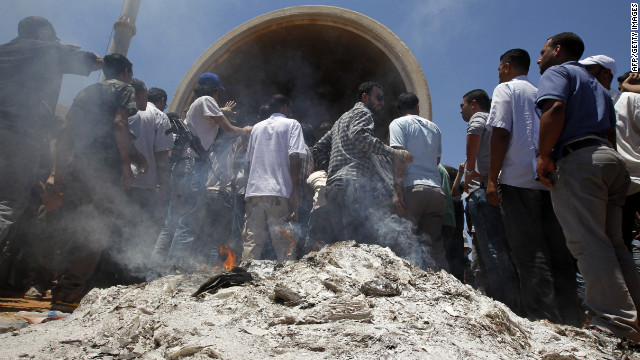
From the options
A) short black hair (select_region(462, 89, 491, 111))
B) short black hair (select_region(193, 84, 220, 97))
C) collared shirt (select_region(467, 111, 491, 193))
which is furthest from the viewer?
short black hair (select_region(193, 84, 220, 97))

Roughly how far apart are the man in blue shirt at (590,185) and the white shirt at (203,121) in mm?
2152

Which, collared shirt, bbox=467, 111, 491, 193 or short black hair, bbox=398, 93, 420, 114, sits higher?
short black hair, bbox=398, 93, 420, 114

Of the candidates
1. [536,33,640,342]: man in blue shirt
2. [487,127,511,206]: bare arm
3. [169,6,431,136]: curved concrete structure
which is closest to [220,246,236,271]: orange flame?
[169,6,431,136]: curved concrete structure

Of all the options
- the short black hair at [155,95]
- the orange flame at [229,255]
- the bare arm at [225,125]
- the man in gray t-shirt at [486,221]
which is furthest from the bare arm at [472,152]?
the short black hair at [155,95]

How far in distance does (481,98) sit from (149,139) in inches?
89.5

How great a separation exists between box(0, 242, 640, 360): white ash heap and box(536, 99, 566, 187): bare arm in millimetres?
598

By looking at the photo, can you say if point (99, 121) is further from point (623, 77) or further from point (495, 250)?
point (623, 77)

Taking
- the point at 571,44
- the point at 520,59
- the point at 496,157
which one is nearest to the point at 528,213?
the point at 496,157

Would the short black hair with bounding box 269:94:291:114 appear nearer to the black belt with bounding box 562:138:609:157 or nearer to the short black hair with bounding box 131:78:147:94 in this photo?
the short black hair with bounding box 131:78:147:94

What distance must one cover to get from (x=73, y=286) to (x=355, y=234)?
5.23 ft

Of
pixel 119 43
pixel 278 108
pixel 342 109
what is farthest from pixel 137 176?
pixel 119 43

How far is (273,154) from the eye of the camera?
3.08 metres

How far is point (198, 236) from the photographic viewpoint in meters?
3.17

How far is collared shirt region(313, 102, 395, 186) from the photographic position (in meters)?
2.86
